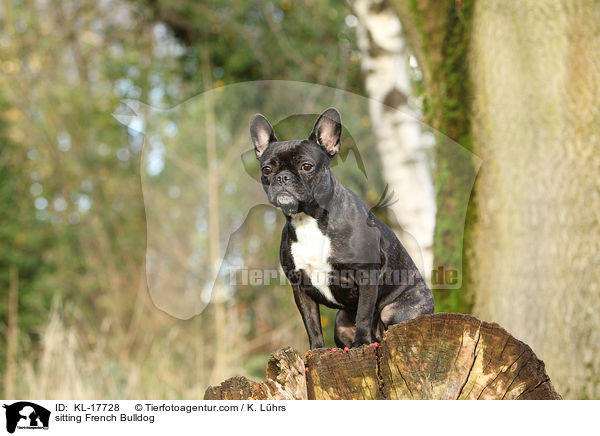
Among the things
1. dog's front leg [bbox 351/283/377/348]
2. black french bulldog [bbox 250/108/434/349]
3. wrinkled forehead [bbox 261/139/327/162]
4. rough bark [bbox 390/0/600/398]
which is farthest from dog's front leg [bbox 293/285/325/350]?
rough bark [bbox 390/0/600/398]

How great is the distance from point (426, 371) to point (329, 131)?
3.02 feet

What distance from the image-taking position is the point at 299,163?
5.06ft

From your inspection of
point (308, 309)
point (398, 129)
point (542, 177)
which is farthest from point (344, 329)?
point (398, 129)

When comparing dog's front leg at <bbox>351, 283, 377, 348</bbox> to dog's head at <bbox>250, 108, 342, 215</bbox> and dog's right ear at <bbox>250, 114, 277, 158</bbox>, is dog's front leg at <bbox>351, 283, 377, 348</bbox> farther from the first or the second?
dog's right ear at <bbox>250, 114, 277, 158</bbox>

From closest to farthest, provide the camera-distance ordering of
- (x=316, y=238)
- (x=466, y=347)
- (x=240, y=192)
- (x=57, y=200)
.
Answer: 1. (x=316, y=238)
2. (x=466, y=347)
3. (x=240, y=192)
4. (x=57, y=200)

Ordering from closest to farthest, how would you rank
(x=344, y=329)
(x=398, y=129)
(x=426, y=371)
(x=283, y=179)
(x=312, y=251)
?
(x=283, y=179) → (x=312, y=251) → (x=344, y=329) → (x=426, y=371) → (x=398, y=129)

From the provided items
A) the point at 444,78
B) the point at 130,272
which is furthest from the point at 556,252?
Answer: the point at 130,272

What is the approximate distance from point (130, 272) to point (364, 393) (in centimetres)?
842

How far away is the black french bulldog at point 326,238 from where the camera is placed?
154 centimetres

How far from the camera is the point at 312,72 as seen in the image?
7.20m

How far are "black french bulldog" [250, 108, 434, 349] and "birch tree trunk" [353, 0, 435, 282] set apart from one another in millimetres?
292

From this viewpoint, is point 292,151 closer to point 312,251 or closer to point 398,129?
point 312,251
